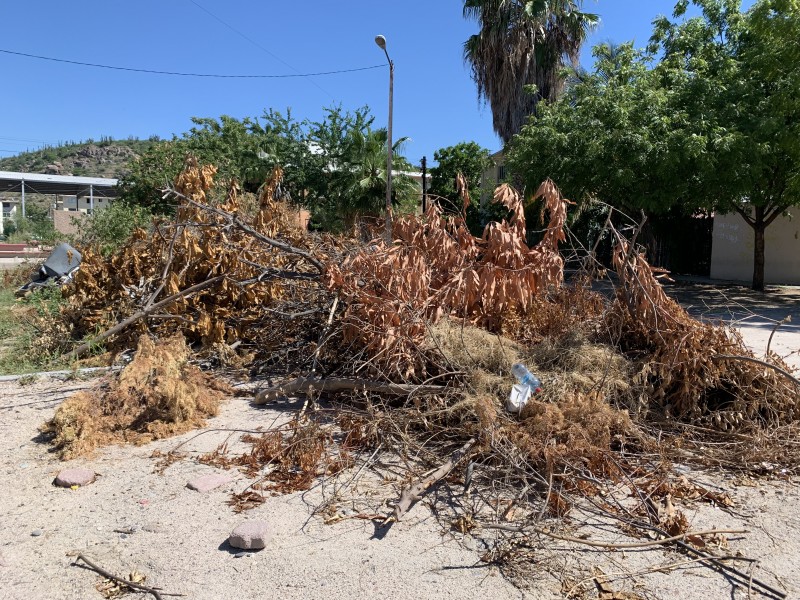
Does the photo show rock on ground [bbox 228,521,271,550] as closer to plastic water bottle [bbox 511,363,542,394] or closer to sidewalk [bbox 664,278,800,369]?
plastic water bottle [bbox 511,363,542,394]

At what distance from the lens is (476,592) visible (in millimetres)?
2924

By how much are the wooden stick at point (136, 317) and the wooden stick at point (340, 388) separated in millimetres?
1625

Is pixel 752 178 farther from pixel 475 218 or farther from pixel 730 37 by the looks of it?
pixel 475 218

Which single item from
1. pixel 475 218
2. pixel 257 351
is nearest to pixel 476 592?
pixel 257 351

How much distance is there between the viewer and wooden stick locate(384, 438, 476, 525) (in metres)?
3.54

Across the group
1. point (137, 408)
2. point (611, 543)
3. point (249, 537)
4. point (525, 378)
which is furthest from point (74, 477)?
point (611, 543)

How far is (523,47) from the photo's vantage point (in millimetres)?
21344

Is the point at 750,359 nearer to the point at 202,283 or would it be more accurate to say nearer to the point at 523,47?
the point at 202,283

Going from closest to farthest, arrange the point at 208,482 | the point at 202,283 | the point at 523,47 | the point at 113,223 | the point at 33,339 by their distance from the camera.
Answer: the point at 208,482
the point at 202,283
the point at 33,339
the point at 113,223
the point at 523,47

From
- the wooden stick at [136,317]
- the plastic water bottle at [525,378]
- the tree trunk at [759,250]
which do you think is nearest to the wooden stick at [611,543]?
the plastic water bottle at [525,378]

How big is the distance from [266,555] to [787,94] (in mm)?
13423

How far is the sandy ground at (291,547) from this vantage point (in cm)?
297

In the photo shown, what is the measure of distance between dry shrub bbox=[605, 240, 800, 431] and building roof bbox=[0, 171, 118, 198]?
3553 cm

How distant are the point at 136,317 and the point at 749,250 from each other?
60.0 ft
